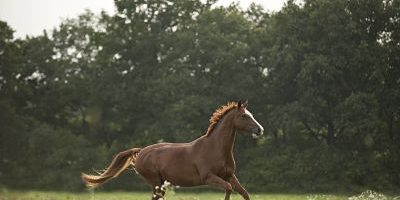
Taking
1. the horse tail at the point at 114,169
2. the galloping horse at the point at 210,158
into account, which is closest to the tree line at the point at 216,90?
the horse tail at the point at 114,169

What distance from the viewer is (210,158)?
1327 cm

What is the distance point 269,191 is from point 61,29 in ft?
79.0

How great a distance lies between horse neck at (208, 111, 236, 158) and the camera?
524 inches

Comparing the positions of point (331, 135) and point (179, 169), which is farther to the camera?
point (331, 135)

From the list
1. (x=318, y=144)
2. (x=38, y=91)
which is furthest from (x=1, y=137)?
(x=318, y=144)

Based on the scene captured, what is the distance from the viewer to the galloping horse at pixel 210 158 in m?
13.2

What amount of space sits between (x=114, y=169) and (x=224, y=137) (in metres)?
3.69

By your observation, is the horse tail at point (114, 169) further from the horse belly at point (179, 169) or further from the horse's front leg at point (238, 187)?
the horse's front leg at point (238, 187)

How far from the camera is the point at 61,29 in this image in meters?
51.0

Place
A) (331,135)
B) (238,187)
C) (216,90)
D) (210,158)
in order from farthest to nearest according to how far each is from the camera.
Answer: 1. (216,90)
2. (331,135)
3. (210,158)
4. (238,187)

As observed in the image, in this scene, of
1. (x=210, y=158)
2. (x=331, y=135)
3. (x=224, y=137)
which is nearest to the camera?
(x=210, y=158)

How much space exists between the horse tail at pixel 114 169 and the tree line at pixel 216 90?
21230 millimetres

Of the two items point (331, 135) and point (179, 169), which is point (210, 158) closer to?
point (179, 169)

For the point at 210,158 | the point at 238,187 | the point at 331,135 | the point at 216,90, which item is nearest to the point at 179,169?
the point at 210,158
